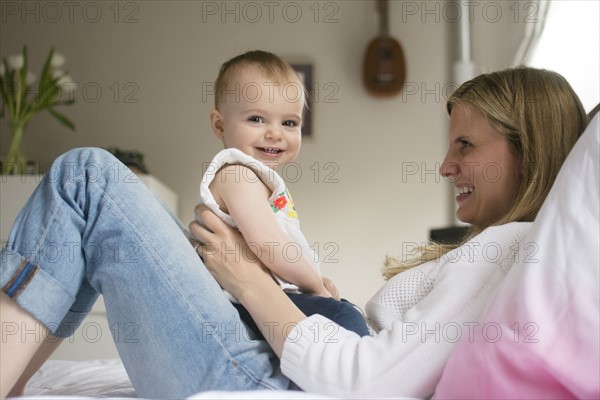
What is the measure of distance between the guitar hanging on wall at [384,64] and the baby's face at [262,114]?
264cm

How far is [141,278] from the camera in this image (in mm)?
1076

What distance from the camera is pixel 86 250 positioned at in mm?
1073

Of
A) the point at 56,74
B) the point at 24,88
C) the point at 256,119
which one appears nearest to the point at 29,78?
the point at 24,88

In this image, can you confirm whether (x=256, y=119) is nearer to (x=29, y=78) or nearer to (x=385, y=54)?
(x=29, y=78)

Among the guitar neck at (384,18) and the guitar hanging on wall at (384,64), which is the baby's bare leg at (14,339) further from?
the guitar neck at (384,18)

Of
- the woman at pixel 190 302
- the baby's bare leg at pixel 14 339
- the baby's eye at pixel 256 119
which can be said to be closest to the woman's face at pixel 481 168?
the woman at pixel 190 302

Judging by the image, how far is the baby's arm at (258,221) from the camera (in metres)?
1.23

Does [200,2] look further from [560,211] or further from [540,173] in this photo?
[560,211]

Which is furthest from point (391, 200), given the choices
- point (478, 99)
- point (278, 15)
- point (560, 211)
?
point (560, 211)

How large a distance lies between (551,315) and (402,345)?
218 millimetres

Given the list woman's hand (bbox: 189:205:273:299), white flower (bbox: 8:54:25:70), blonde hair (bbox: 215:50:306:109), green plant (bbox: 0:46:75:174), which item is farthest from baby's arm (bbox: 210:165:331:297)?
white flower (bbox: 8:54:25:70)

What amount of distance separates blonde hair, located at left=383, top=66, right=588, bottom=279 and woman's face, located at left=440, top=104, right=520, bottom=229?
1 centimetres

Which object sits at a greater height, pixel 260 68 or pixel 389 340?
pixel 260 68

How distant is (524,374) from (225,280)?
53 centimetres
